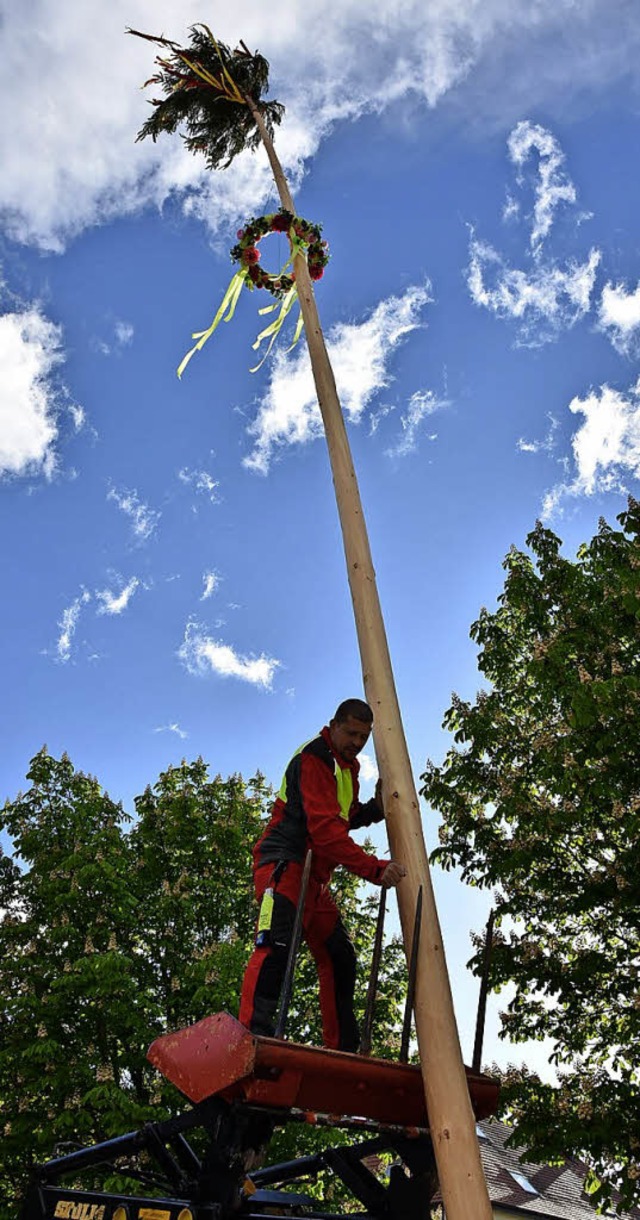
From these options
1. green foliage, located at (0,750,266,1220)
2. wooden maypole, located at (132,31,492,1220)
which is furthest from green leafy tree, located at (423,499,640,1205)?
green foliage, located at (0,750,266,1220)

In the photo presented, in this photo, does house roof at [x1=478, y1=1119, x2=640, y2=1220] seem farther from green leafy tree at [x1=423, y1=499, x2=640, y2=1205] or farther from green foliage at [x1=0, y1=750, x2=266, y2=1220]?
green leafy tree at [x1=423, y1=499, x2=640, y2=1205]

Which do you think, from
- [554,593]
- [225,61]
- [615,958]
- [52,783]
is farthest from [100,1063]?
[225,61]

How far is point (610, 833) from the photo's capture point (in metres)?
9.95

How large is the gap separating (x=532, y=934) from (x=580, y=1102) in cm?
182

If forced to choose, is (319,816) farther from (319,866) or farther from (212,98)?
(212,98)

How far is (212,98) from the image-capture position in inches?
338

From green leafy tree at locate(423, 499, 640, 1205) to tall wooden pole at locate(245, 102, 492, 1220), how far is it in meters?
4.04

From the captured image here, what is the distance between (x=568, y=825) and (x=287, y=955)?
20.8ft

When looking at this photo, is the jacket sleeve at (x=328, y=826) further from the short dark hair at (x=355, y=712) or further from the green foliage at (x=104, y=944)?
the green foliage at (x=104, y=944)

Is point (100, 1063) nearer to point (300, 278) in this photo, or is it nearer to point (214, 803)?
point (214, 803)

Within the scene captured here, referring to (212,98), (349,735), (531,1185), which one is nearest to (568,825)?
(349,735)

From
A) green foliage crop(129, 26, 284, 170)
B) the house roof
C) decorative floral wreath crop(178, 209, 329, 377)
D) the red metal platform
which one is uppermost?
green foliage crop(129, 26, 284, 170)

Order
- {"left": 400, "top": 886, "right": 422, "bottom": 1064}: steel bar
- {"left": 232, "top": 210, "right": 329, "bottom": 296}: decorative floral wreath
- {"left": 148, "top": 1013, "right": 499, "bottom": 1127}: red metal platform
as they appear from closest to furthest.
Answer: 1. {"left": 148, "top": 1013, "right": 499, "bottom": 1127}: red metal platform
2. {"left": 400, "top": 886, "right": 422, "bottom": 1064}: steel bar
3. {"left": 232, "top": 210, "right": 329, "bottom": 296}: decorative floral wreath

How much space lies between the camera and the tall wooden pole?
3225mm
